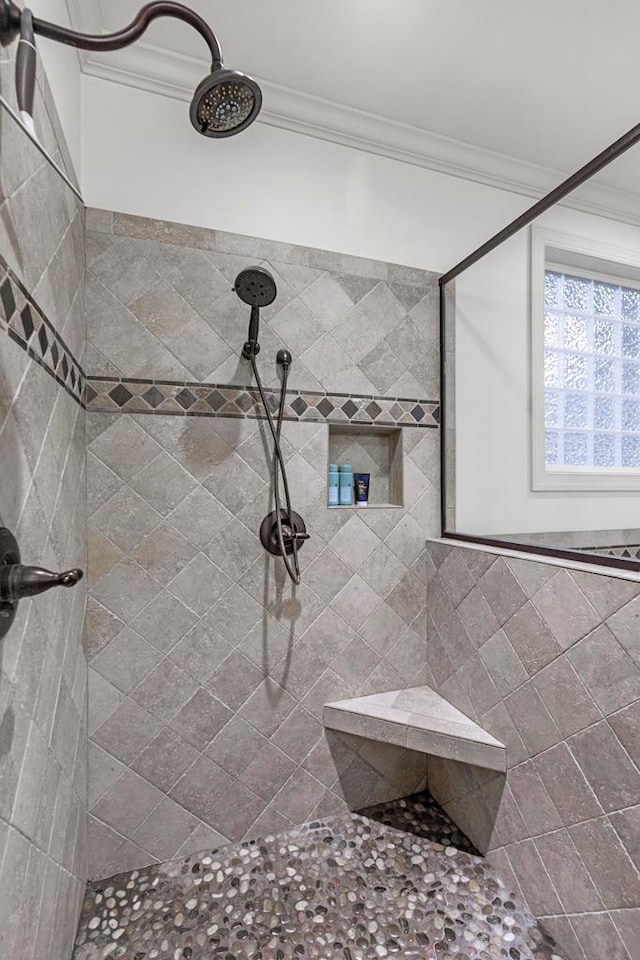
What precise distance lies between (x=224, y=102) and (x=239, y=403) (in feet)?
2.71

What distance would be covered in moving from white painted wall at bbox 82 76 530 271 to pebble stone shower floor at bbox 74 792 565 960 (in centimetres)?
207

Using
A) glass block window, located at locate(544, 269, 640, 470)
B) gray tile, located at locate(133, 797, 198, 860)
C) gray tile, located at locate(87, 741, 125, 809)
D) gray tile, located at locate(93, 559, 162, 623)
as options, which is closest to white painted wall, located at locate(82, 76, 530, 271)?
glass block window, located at locate(544, 269, 640, 470)

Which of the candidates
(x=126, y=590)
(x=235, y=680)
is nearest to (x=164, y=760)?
(x=235, y=680)

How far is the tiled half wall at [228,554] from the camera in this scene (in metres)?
1.42

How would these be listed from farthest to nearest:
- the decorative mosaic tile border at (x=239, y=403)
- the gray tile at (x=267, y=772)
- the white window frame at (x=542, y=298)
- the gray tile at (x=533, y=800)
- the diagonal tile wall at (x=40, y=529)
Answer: the white window frame at (x=542, y=298)
the gray tile at (x=267, y=772)
the decorative mosaic tile border at (x=239, y=403)
the gray tile at (x=533, y=800)
the diagonal tile wall at (x=40, y=529)

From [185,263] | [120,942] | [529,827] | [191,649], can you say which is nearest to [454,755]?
[529,827]

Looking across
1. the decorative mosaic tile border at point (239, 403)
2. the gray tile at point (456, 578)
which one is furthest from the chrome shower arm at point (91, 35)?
the gray tile at point (456, 578)

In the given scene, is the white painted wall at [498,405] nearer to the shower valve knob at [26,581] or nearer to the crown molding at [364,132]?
the crown molding at [364,132]

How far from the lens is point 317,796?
5.34 ft

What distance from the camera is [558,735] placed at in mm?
1188

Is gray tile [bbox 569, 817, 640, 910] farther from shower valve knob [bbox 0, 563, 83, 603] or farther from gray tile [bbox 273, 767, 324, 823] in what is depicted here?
shower valve knob [bbox 0, 563, 83, 603]

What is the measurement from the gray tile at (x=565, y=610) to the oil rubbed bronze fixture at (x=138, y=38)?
4.21 ft

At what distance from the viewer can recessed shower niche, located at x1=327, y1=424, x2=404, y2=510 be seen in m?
A: 1.78

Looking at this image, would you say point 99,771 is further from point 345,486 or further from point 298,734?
point 345,486
